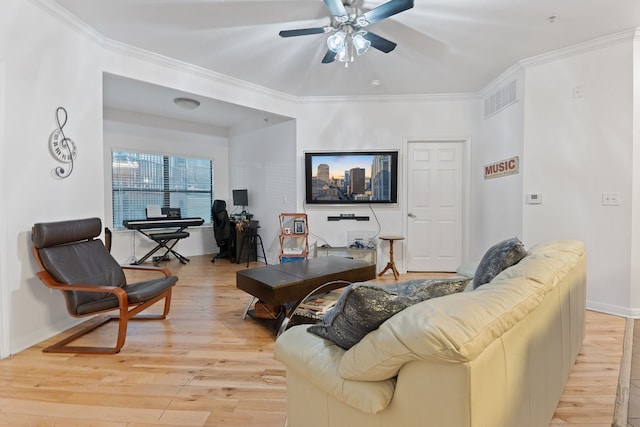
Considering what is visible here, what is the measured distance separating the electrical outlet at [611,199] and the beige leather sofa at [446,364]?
2.40 metres

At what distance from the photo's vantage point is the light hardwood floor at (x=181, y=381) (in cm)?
166

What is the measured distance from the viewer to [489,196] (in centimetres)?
435

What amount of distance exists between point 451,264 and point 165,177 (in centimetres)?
523

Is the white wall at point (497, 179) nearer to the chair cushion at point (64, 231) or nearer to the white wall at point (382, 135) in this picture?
the white wall at point (382, 135)

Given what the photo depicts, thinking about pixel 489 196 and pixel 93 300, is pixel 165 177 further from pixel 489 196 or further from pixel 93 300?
pixel 489 196

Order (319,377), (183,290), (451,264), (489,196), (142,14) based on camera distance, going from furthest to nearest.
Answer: (451,264) < (489,196) < (183,290) < (142,14) < (319,377)

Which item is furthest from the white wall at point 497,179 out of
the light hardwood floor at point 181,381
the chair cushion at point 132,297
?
the chair cushion at point 132,297

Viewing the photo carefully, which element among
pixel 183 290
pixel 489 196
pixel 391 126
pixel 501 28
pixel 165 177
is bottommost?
pixel 183 290

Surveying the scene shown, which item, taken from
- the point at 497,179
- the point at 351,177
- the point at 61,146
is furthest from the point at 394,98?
the point at 61,146

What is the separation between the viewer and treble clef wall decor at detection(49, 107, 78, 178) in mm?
2666

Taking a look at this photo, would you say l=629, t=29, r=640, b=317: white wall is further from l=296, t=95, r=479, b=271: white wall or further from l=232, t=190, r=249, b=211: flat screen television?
l=232, t=190, r=249, b=211: flat screen television

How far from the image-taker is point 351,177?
4.82 metres

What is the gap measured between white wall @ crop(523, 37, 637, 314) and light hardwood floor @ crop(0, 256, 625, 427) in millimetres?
628

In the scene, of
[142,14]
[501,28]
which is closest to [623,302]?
[501,28]
